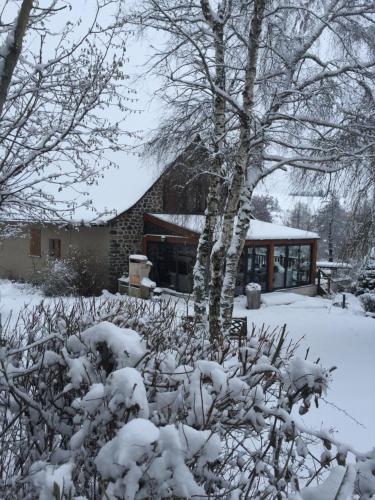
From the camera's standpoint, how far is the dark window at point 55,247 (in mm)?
17672

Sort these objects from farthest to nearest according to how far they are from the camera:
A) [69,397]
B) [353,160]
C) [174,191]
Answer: [174,191]
[353,160]
[69,397]

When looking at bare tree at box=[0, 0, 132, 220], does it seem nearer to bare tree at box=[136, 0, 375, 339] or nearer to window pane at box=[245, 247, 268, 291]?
bare tree at box=[136, 0, 375, 339]

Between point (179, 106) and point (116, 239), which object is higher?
point (179, 106)

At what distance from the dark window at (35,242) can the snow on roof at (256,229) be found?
16.2 ft

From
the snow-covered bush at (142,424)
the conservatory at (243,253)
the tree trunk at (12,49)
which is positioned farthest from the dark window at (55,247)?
the tree trunk at (12,49)

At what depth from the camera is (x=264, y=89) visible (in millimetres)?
9695

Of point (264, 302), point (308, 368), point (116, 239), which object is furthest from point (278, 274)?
point (308, 368)

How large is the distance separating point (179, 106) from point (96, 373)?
8.47 metres

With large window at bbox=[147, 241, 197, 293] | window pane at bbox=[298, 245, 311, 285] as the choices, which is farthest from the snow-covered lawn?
window pane at bbox=[298, 245, 311, 285]

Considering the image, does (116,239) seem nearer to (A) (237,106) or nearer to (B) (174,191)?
(B) (174,191)

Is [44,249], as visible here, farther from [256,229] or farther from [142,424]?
[142,424]

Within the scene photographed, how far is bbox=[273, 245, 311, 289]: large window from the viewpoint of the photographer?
19125 mm

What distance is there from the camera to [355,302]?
55.8 ft

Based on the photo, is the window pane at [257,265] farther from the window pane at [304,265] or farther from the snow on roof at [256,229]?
the window pane at [304,265]
